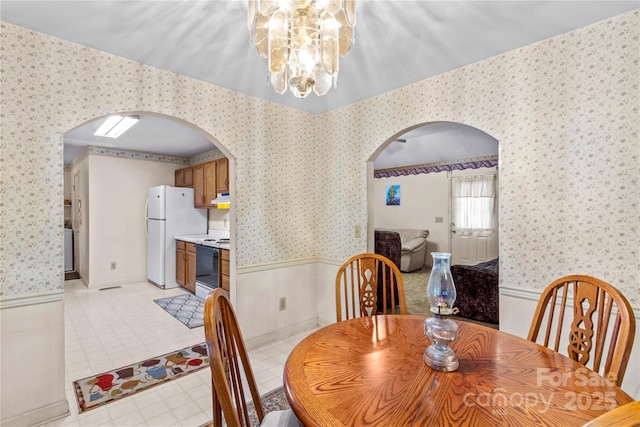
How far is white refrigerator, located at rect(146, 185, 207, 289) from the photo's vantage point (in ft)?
16.2

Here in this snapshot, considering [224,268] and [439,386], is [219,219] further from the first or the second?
[439,386]

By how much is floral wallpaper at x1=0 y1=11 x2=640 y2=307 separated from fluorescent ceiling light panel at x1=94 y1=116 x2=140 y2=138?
5.03 feet

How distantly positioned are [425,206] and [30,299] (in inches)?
260

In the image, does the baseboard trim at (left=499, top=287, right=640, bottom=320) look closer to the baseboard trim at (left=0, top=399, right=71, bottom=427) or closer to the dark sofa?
the dark sofa

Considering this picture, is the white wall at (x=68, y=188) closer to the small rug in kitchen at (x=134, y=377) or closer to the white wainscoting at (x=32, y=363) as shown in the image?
the small rug in kitchen at (x=134, y=377)

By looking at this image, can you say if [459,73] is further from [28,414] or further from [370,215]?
[28,414]

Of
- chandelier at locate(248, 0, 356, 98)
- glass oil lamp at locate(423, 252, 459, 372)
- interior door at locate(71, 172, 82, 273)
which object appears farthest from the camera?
interior door at locate(71, 172, 82, 273)

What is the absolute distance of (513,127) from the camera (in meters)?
2.08

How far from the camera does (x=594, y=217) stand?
1790 mm

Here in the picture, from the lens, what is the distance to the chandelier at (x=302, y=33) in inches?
49.2

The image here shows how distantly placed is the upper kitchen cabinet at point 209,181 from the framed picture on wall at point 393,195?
14.5 ft

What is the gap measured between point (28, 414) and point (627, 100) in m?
3.83

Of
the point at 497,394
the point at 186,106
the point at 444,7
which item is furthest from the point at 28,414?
the point at 444,7

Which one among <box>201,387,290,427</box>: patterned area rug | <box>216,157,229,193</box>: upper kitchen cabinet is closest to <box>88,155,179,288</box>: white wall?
<box>216,157,229,193</box>: upper kitchen cabinet
